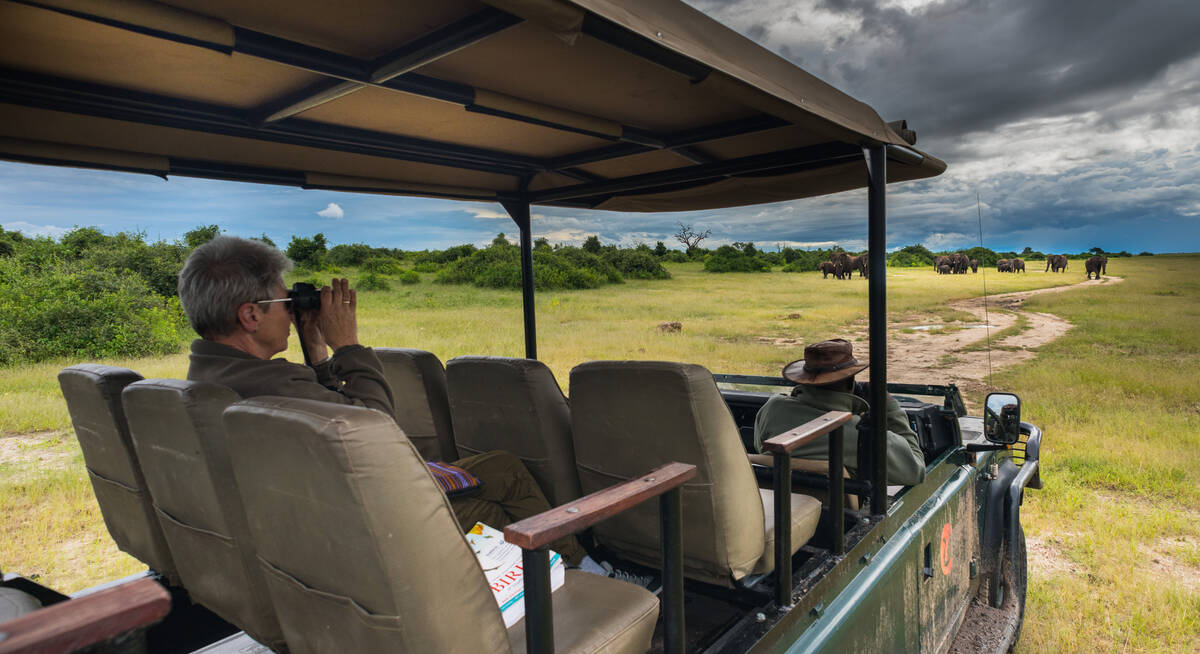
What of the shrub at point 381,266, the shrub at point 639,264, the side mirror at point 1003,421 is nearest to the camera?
the side mirror at point 1003,421

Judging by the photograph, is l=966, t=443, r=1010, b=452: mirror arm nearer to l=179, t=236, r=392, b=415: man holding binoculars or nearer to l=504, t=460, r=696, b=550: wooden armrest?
l=504, t=460, r=696, b=550: wooden armrest

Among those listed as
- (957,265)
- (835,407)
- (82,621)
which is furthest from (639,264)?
(82,621)

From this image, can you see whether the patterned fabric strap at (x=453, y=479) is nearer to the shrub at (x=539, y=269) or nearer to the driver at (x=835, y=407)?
the driver at (x=835, y=407)

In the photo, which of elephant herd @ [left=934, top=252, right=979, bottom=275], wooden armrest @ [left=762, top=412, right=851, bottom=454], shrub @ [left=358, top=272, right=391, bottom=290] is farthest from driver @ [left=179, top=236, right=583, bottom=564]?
elephant herd @ [left=934, top=252, right=979, bottom=275]

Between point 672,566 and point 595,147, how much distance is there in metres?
2.25

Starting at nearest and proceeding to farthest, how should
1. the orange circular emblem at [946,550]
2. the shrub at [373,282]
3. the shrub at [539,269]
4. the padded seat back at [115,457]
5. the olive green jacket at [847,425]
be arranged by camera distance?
the padded seat back at [115,457] → the olive green jacket at [847,425] → the orange circular emblem at [946,550] → the shrub at [373,282] → the shrub at [539,269]

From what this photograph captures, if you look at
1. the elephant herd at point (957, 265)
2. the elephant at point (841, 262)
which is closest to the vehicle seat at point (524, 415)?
the elephant herd at point (957, 265)

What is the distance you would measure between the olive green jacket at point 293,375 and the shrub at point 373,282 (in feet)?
72.0

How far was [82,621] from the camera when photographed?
23.1 inches

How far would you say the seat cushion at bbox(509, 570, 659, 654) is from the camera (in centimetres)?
148

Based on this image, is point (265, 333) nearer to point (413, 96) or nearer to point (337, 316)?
point (337, 316)

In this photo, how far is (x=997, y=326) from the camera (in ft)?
70.9

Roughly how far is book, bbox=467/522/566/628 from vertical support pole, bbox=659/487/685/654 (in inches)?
13.1

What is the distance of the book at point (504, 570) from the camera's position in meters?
1.66
